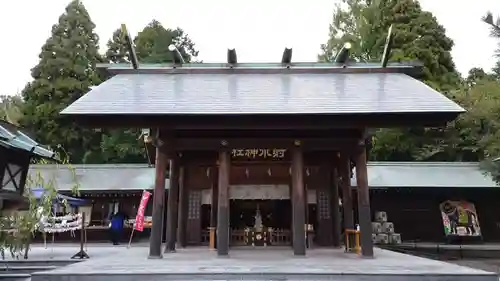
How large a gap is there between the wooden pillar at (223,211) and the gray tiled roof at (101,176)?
9503mm

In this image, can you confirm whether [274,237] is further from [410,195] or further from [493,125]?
[493,125]

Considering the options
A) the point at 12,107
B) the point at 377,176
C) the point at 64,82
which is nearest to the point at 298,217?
the point at 377,176

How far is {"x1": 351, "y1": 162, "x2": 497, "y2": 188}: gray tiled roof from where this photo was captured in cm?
1939

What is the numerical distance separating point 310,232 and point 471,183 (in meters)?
10.2

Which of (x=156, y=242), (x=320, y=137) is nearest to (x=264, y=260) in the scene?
(x=156, y=242)

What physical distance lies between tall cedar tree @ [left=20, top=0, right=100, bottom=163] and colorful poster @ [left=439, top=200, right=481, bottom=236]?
22.8 metres

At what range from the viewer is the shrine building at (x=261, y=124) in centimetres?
1021

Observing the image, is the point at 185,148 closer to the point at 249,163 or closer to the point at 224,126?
the point at 224,126

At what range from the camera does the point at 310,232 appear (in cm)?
1363

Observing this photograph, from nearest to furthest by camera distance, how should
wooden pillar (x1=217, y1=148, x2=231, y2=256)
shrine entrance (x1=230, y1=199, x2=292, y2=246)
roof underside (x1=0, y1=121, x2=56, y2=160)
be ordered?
1. roof underside (x1=0, y1=121, x2=56, y2=160)
2. wooden pillar (x1=217, y1=148, x2=231, y2=256)
3. shrine entrance (x1=230, y1=199, x2=292, y2=246)

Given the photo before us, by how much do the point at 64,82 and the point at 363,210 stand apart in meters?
24.1

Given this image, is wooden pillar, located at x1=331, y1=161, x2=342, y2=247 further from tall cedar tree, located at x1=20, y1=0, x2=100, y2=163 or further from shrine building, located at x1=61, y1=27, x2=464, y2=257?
tall cedar tree, located at x1=20, y1=0, x2=100, y2=163

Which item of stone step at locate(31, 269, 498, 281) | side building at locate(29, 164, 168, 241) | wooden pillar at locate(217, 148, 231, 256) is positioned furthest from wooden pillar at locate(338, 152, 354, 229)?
side building at locate(29, 164, 168, 241)

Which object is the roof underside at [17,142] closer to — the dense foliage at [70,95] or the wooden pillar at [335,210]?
the wooden pillar at [335,210]
